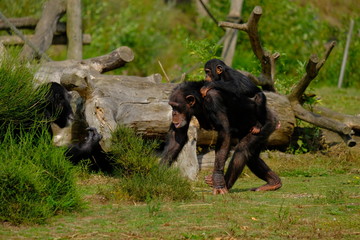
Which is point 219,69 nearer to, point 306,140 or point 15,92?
point 15,92

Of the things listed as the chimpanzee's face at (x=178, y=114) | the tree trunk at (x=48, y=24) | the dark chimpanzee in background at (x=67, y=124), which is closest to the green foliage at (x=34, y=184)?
→ the chimpanzee's face at (x=178, y=114)

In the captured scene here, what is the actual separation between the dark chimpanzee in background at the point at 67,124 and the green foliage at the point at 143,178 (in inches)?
42.5

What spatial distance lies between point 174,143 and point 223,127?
32.2 inches

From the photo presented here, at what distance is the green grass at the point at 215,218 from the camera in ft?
15.5

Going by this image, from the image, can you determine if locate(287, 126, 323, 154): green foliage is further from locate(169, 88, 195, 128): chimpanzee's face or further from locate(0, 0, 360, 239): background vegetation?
locate(169, 88, 195, 128): chimpanzee's face

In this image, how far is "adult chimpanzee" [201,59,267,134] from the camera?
7121 mm

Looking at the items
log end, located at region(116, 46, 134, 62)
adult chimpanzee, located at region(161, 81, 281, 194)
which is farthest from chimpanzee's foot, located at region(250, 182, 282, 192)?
log end, located at region(116, 46, 134, 62)

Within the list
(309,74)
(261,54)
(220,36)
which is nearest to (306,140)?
(309,74)

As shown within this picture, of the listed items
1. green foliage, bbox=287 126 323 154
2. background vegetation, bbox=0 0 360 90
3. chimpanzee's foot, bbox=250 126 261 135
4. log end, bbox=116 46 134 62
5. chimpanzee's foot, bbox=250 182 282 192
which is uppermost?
log end, bbox=116 46 134 62

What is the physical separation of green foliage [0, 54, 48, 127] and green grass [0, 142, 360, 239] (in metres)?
1.08

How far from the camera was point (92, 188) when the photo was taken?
23.0 feet

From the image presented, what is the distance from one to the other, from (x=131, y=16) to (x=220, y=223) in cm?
1813

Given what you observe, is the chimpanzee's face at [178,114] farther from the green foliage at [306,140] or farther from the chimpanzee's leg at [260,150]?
the green foliage at [306,140]

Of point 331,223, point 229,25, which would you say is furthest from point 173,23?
point 331,223
